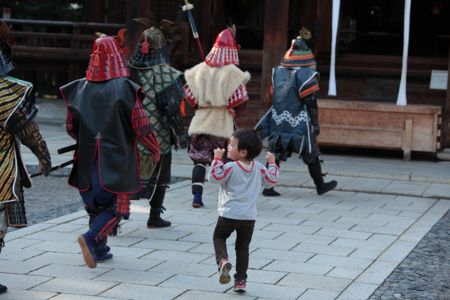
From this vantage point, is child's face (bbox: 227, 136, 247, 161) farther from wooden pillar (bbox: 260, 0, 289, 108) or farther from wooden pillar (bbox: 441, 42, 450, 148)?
wooden pillar (bbox: 441, 42, 450, 148)

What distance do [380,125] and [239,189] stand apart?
24.1 feet

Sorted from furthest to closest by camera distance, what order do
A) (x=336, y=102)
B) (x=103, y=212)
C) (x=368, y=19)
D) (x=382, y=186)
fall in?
(x=368, y=19) < (x=336, y=102) < (x=382, y=186) < (x=103, y=212)

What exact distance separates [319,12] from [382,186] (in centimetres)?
597

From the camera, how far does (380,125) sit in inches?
494

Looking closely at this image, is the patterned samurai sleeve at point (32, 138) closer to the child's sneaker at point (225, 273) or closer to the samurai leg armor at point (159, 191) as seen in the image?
the child's sneaker at point (225, 273)

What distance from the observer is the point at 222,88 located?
8680mm

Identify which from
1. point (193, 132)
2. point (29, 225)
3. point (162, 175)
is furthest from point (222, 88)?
point (29, 225)

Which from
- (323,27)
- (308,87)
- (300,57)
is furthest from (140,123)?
(323,27)

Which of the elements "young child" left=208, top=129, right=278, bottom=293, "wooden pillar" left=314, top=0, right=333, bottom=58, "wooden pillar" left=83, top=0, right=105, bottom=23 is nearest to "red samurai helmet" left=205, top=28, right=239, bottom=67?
"young child" left=208, top=129, right=278, bottom=293

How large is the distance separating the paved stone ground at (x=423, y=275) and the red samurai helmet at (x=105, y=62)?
2.28 m

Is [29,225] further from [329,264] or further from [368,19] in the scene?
[368,19]

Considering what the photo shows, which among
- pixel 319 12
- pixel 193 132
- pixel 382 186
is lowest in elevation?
pixel 382 186

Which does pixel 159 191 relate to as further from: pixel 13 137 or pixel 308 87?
pixel 308 87

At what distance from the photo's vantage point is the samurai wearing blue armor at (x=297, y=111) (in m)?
9.38
